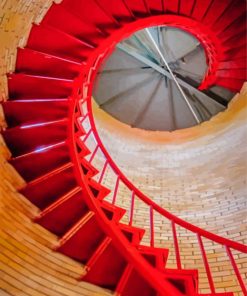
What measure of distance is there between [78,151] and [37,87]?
850 millimetres

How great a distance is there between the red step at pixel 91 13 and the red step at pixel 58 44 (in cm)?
27

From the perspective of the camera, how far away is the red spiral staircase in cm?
352

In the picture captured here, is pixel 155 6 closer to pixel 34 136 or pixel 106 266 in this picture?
pixel 34 136

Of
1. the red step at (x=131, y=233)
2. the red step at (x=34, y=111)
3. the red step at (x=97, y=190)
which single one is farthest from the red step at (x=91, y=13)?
the red step at (x=131, y=233)

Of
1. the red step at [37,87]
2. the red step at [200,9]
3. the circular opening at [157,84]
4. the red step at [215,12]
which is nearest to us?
the red step at [37,87]

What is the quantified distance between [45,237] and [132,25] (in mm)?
2702

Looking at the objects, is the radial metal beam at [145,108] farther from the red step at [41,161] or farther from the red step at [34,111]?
the red step at [41,161]

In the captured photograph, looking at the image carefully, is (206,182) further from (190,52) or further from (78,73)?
(190,52)

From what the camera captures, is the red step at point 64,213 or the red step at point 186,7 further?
the red step at point 186,7

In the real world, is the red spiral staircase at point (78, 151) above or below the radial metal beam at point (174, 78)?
below

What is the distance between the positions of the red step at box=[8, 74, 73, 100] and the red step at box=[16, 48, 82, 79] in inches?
4.4

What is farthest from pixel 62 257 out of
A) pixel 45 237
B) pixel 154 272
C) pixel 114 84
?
pixel 114 84

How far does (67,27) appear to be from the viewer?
4293mm

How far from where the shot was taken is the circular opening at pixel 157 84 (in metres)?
7.41
